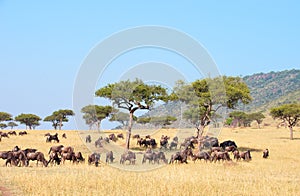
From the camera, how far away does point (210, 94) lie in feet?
132

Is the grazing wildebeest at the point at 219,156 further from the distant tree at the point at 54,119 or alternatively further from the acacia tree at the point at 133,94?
the distant tree at the point at 54,119

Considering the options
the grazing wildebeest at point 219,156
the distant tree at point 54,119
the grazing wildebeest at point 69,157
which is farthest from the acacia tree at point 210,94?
the distant tree at point 54,119

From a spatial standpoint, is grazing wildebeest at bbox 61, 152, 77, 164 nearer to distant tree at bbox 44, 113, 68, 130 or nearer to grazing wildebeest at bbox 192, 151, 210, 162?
grazing wildebeest at bbox 192, 151, 210, 162

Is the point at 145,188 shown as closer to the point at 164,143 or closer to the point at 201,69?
the point at 201,69

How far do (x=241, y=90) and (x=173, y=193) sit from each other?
27732 mm

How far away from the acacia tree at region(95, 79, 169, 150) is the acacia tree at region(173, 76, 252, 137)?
8.95ft

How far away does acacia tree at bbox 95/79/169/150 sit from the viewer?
3822cm

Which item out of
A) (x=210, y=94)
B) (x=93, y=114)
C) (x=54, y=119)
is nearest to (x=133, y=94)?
(x=210, y=94)

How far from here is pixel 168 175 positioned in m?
21.2

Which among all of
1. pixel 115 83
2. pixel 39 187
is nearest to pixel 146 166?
pixel 39 187

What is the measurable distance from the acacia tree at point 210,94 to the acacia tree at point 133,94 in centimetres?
273

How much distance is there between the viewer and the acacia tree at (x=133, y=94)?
38.2 metres

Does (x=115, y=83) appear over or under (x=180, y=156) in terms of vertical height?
over

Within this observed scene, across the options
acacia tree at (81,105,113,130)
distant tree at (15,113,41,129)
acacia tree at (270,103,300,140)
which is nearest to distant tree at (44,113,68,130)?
distant tree at (15,113,41,129)
